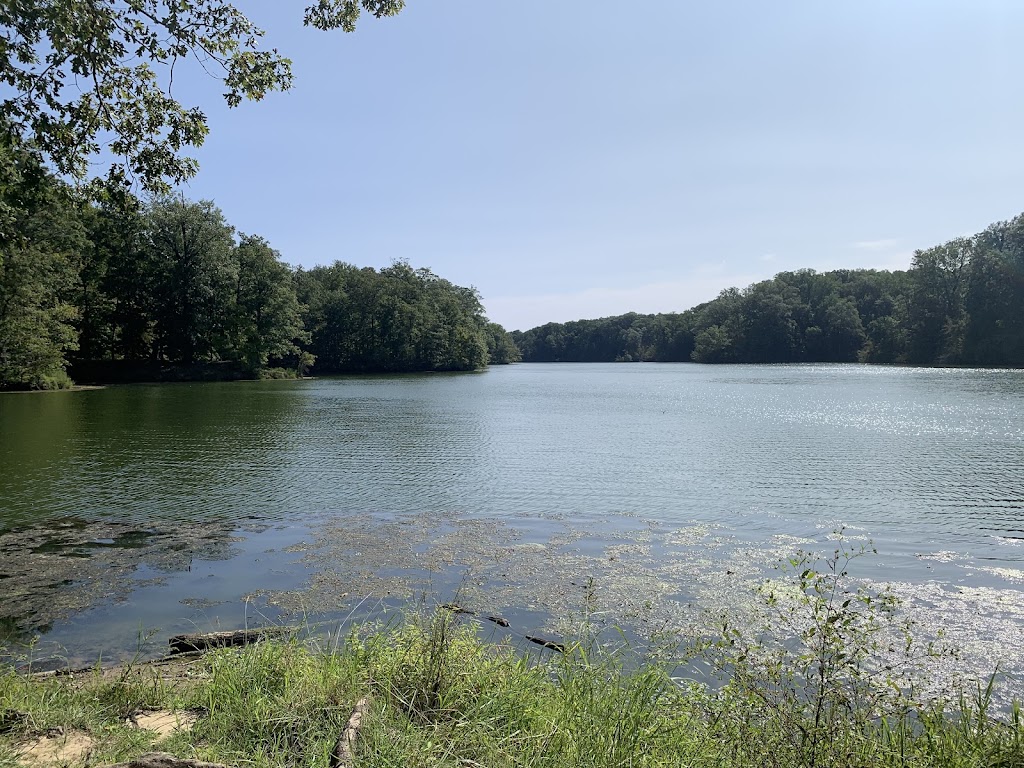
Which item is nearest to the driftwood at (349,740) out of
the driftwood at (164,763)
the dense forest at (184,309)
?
the driftwood at (164,763)

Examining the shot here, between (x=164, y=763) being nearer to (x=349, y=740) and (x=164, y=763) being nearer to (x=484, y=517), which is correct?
(x=349, y=740)

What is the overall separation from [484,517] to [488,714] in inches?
357

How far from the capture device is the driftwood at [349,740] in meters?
3.57

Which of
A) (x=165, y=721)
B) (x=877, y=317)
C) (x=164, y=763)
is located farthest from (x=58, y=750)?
(x=877, y=317)

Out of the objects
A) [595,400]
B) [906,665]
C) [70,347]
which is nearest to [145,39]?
[906,665]

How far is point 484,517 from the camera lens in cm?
1347

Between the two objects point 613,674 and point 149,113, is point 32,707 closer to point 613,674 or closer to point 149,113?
point 613,674

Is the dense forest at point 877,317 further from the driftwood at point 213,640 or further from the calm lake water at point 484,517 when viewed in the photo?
the driftwood at point 213,640

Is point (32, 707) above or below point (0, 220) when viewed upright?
below

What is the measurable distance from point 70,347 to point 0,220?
4310cm

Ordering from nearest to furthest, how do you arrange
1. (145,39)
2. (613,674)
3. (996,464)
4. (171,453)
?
1. (613,674)
2. (145,39)
3. (996,464)
4. (171,453)

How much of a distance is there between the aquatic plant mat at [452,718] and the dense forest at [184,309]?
30433 mm

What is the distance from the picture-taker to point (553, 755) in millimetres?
3783

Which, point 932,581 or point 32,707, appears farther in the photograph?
point 932,581
